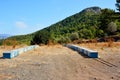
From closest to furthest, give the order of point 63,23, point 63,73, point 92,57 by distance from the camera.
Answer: point 63,73 < point 92,57 < point 63,23

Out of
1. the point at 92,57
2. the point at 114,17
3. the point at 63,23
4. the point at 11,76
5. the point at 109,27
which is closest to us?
the point at 11,76

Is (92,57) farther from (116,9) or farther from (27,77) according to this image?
(116,9)

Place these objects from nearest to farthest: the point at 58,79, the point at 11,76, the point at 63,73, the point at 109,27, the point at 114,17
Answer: the point at 58,79 → the point at 11,76 → the point at 63,73 → the point at 114,17 → the point at 109,27

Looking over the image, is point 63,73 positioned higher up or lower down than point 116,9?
lower down

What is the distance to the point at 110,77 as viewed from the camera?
9180mm

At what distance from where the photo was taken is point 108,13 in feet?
159

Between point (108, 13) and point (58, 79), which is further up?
point (108, 13)

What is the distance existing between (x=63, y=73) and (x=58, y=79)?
1.31 meters

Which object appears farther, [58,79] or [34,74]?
[34,74]

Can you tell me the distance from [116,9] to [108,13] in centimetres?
156

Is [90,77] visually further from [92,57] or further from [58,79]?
[92,57]

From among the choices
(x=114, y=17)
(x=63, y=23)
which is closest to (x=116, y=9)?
(x=114, y=17)

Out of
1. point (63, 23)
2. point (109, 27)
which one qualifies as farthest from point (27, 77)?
point (63, 23)

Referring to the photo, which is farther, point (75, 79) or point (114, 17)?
point (114, 17)
